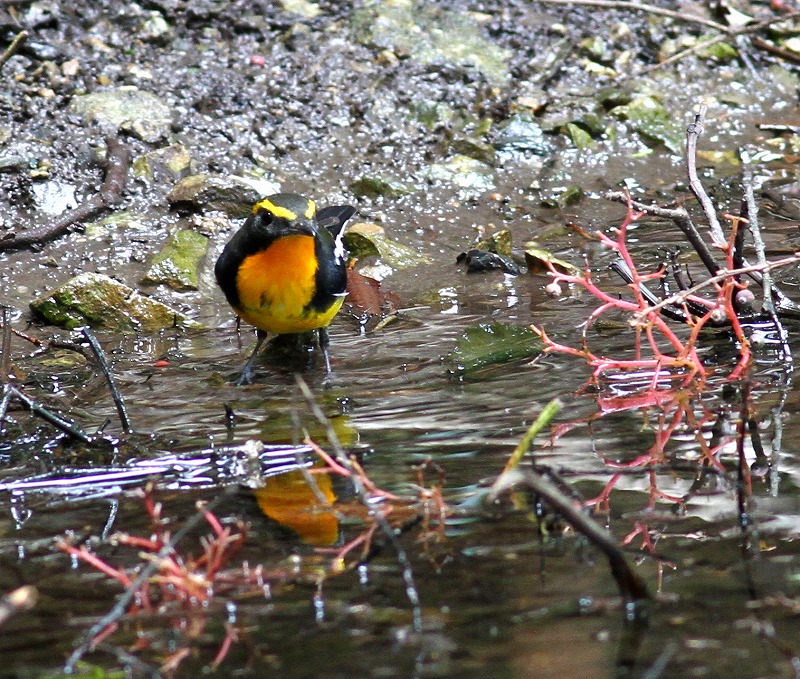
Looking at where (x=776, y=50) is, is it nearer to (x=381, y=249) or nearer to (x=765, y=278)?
(x=381, y=249)

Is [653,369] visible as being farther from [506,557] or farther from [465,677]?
[465,677]

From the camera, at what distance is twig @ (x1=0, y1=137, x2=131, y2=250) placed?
698 cm

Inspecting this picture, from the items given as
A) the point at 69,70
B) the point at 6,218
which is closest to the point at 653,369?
the point at 6,218

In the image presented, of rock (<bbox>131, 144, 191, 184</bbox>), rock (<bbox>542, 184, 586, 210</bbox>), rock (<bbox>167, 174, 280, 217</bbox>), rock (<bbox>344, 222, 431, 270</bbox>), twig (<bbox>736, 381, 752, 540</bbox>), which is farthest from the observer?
rock (<bbox>542, 184, 586, 210</bbox>)

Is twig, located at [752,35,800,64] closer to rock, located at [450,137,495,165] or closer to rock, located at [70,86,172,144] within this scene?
rock, located at [450,137,495,165]

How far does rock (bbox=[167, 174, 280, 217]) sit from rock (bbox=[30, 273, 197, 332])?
116cm

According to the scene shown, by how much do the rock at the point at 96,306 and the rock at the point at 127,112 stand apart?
177 centimetres

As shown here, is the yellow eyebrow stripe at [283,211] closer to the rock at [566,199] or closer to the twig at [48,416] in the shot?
the twig at [48,416]

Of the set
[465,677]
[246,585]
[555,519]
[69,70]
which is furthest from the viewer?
[69,70]

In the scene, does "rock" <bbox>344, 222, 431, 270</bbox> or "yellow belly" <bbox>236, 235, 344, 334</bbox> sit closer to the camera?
"yellow belly" <bbox>236, 235, 344, 334</bbox>

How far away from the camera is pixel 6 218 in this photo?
7.20 metres

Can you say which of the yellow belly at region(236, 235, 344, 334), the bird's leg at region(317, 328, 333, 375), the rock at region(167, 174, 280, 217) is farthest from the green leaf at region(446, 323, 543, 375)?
the rock at region(167, 174, 280, 217)

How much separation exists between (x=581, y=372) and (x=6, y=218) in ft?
13.1

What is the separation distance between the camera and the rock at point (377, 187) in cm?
788
